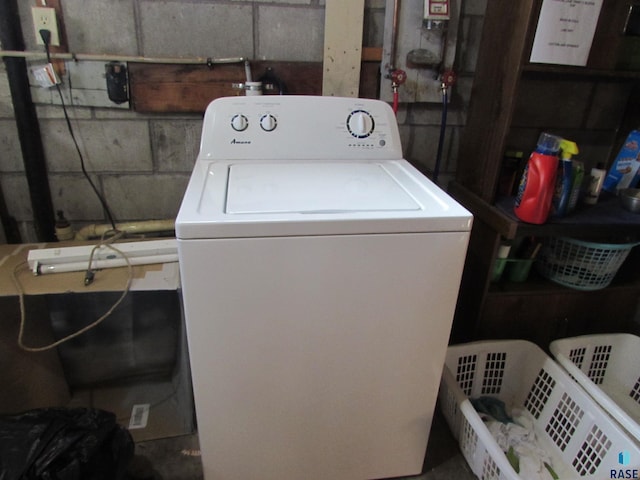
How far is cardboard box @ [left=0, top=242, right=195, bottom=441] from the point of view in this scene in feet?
3.93

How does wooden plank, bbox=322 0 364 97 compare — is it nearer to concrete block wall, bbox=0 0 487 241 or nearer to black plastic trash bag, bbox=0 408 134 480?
concrete block wall, bbox=0 0 487 241

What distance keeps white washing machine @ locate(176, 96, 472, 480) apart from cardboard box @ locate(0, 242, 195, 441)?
0.34 metres

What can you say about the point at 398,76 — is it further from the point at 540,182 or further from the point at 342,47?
the point at 540,182

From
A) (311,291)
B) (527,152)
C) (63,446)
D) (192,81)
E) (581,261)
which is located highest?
(192,81)

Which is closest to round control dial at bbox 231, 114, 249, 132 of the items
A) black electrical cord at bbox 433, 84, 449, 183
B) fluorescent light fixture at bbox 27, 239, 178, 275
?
fluorescent light fixture at bbox 27, 239, 178, 275

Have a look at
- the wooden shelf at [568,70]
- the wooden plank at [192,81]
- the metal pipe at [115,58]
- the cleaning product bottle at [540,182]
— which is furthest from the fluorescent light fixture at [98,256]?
the wooden shelf at [568,70]

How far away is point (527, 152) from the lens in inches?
67.7

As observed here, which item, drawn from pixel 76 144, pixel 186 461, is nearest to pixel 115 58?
pixel 76 144

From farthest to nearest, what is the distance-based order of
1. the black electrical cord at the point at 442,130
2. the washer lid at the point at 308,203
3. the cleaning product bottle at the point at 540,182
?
1. the black electrical cord at the point at 442,130
2. the cleaning product bottle at the point at 540,182
3. the washer lid at the point at 308,203

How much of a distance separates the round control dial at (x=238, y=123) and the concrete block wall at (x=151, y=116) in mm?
341

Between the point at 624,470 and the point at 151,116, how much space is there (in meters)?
1.78

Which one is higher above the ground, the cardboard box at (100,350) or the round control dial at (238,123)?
the round control dial at (238,123)

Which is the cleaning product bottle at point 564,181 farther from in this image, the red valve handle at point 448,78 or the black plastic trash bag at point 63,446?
the black plastic trash bag at point 63,446

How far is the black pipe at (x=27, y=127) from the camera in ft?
4.28
